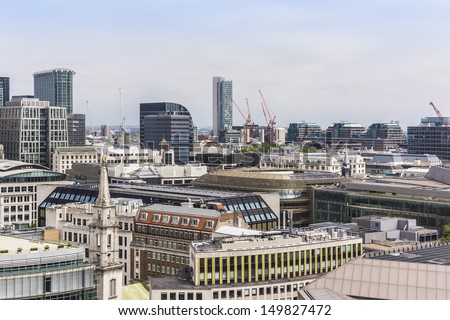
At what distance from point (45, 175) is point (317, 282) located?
9469cm

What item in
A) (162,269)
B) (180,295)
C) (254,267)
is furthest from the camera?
(162,269)

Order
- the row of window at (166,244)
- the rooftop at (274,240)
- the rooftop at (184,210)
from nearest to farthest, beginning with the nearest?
the rooftop at (274,240) → the row of window at (166,244) → the rooftop at (184,210)

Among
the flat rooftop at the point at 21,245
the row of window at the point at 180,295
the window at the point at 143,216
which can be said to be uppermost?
the flat rooftop at the point at 21,245

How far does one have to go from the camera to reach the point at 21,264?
158 feet

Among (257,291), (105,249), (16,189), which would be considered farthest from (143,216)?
(16,189)

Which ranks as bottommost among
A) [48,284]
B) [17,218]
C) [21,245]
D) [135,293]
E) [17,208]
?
[17,218]

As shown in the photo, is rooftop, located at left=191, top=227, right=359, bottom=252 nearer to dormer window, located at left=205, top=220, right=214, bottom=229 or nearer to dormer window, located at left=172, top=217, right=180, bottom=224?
dormer window, located at left=205, top=220, right=214, bottom=229

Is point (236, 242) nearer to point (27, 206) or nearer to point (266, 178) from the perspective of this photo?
point (266, 178)

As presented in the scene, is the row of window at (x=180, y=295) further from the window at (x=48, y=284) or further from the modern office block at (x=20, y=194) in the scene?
the modern office block at (x=20, y=194)

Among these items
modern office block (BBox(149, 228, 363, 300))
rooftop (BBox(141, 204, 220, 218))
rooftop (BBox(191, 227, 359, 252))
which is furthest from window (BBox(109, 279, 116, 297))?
rooftop (BBox(141, 204, 220, 218))

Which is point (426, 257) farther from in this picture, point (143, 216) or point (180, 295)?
point (143, 216)

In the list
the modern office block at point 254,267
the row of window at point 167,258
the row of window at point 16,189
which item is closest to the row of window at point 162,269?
the row of window at point 167,258
